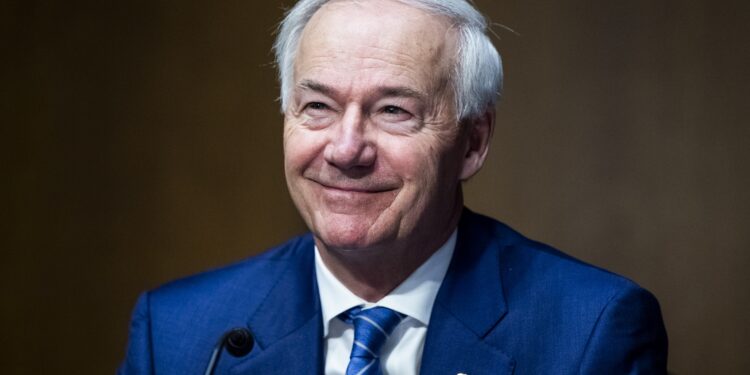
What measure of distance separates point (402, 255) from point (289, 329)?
30 centimetres

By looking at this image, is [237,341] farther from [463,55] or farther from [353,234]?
[463,55]

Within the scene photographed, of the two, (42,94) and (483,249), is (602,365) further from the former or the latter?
(42,94)

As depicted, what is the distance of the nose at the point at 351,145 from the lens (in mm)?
2033

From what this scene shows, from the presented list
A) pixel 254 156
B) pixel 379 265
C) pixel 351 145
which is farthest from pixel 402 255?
pixel 254 156

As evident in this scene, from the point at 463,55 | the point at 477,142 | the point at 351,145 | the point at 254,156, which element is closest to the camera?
the point at 351,145

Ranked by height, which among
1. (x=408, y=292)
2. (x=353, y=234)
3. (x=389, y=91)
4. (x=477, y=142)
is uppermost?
(x=389, y=91)

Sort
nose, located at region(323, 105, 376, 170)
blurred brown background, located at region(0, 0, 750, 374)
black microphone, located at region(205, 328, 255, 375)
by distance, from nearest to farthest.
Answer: nose, located at region(323, 105, 376, 170) < black microphone, located at region(205, 328, 255, 375) < blurred brown background, located at region(0, 0, 750, 374)

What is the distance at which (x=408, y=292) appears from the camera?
7.23 ft

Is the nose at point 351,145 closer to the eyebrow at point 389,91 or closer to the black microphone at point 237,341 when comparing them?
the eyebrow at point 389,91

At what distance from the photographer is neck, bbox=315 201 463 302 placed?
2164 mm

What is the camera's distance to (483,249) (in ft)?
7.61

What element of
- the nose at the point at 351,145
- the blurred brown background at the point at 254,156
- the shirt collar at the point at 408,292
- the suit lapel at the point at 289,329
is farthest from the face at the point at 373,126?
the blurred brown background at the point at 254,156

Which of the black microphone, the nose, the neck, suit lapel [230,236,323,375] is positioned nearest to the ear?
the neck

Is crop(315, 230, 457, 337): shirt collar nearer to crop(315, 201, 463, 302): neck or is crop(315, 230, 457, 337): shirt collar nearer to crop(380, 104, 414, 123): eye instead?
crop(315, 201, 463, 302): neck
